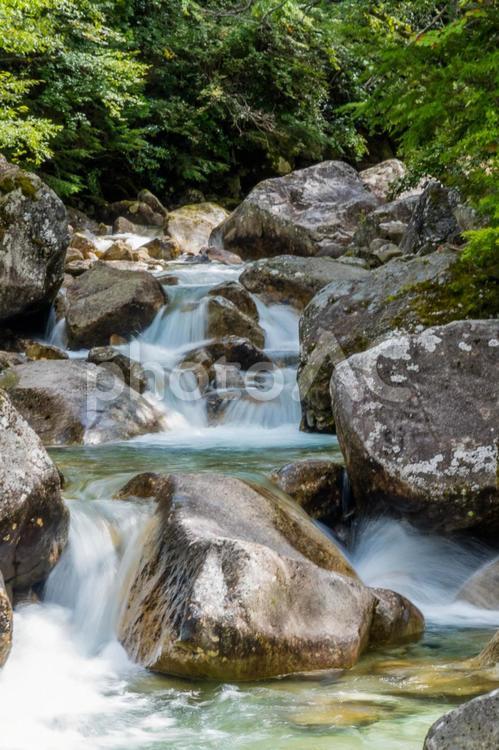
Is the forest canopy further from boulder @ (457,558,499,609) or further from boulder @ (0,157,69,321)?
boulder @ (457,558,499,609)

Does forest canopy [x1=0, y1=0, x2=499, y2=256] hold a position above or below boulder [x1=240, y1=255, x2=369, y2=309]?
above

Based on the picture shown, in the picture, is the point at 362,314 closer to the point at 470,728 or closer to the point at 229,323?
the point at 229,323

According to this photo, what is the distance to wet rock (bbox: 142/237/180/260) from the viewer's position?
17.8 meters

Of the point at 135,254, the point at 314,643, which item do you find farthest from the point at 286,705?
the point at 135,254

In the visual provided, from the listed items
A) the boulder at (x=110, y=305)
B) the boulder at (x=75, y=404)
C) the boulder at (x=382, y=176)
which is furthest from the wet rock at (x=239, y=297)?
the boulder at (x=382, y=176)

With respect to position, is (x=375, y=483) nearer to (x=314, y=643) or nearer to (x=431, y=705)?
(x=314, y=643)

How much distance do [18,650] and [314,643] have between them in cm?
149

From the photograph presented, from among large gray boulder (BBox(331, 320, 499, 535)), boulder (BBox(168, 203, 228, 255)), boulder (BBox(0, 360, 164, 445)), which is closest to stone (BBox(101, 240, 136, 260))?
boulder (BBox(168, 203, 228, 255))

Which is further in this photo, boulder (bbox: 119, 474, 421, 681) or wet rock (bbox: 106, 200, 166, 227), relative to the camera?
wet rock (bbox: 106, 200, 166, 227)

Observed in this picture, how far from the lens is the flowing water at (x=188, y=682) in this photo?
3186 mm

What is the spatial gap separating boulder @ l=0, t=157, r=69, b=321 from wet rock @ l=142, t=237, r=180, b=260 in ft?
20.0

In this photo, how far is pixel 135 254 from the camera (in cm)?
1670

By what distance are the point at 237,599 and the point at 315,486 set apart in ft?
6.99

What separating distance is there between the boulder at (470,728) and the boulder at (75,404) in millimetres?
6317
